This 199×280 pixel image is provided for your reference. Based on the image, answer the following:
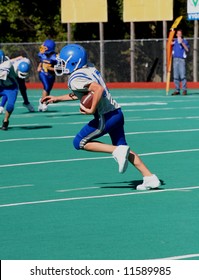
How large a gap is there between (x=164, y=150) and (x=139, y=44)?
2873 centimetres

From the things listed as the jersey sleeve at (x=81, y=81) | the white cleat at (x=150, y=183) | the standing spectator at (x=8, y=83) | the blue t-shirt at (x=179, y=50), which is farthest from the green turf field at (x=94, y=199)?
the blue t-shirt at (x=179, y=50)

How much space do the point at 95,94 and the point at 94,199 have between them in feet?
4.02

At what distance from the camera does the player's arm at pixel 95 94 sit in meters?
13.3

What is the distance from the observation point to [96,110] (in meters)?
13.8

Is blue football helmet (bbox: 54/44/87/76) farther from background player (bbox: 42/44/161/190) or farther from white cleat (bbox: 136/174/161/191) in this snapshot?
white cleat (bbox: 136/174/161/191)

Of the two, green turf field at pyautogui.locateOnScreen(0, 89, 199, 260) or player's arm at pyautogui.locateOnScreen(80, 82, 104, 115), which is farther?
player's arm at pyautogui.locateOnScreen(80, 82, 104, 115)

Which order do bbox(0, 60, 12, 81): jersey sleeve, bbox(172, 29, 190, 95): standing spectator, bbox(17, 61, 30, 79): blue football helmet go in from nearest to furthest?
bbox(0, 60, 12, 81): jersey sleeve
bbox(17, 61, 30, 79): blue football helmet
bbox(172, 29, 190, 95): standing spectator

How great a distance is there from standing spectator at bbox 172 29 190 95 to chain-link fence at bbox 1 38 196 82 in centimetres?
847

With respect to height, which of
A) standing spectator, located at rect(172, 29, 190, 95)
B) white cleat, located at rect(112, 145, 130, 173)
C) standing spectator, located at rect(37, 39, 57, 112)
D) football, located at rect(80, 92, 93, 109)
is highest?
football, located at rect(80, 92, 93, 109)

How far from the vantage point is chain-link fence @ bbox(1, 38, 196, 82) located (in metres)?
46.7

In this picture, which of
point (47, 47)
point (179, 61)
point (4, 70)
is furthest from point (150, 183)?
point (179, 61)

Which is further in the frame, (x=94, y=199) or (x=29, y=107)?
(x=29, y=107)

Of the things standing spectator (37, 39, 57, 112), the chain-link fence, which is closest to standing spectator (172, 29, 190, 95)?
standing spectator (37, 39, 57, 112)

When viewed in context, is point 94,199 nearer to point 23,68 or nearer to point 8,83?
point 8,83
